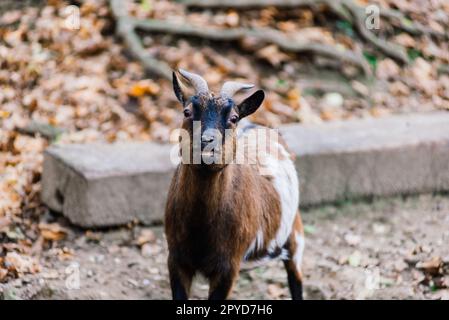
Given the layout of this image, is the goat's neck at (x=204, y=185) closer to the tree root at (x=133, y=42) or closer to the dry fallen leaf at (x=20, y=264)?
the dry fallen leaf at (x=20, y=264)

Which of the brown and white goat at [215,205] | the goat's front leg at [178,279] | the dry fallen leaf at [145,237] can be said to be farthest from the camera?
the dry fallen leaf at [145,237]

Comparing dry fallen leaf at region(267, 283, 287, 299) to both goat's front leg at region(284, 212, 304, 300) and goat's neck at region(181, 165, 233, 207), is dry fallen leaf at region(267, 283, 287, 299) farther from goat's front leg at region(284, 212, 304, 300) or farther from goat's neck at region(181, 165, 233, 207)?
goat's neck at region(181, 165, 233, 207)

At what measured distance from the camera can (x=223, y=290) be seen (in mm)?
4898

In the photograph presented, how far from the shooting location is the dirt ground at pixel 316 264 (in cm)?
583

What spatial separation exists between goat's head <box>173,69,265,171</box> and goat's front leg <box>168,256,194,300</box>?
72 cm

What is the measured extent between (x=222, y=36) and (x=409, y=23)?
93.7 inches

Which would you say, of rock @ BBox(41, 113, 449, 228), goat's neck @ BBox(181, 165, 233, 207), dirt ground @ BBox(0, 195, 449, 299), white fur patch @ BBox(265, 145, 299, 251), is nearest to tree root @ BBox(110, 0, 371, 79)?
rock @ BBox(41, 113, 449, 228)

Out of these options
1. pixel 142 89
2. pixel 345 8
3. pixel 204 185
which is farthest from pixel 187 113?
pixel 345 8

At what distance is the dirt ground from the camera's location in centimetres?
583

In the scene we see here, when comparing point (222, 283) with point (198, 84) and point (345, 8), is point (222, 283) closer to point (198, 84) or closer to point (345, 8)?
point (198, 84)

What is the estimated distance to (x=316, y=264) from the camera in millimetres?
6414

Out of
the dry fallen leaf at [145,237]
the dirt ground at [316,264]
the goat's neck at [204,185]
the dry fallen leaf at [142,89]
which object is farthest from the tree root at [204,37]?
the goat's neck at [204,185]
